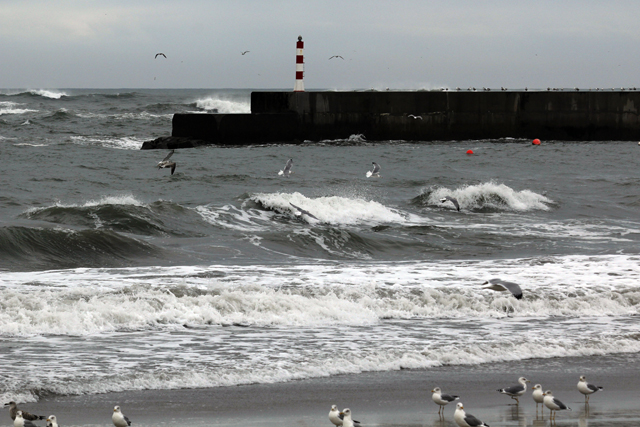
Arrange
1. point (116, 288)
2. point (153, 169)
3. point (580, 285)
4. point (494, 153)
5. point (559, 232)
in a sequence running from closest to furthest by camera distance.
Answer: point (116, 288) → point (580, 285) → point (559, 232) → point (153, 169) → point (494, 153)

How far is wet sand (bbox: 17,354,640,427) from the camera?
5234 millimetres

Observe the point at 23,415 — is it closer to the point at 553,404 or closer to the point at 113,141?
the point at 553,404

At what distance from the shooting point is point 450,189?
18422 mm

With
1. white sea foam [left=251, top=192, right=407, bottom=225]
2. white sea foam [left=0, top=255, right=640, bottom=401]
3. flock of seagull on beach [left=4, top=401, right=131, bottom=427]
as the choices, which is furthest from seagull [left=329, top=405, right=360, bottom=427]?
white sea foam [left=251, top=192, right=407, bottom=225]

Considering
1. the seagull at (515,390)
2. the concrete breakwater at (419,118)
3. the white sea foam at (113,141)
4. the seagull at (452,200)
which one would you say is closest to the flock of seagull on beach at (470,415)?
the seagull at (515,390)

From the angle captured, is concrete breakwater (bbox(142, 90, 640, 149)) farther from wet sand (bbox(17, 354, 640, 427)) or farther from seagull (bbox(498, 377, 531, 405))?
seagull (bbox(498, 377, 531, 405))

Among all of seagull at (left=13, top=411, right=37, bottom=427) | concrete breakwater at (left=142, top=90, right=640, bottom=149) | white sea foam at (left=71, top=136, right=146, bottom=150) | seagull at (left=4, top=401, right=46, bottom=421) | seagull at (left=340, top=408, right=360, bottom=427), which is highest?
concrete breakwater at (left=142, top=90, right=640, bottom=149)

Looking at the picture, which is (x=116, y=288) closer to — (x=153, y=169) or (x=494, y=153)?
(x=153, y=169)

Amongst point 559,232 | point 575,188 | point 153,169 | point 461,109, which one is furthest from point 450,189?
point 461,109

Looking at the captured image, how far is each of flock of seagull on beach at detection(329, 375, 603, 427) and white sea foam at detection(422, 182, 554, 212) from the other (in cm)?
1124

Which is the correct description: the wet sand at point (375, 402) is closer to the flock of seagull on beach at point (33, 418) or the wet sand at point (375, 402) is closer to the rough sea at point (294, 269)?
the flock of seagull on beach at point (33, 418)

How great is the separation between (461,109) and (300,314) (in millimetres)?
21403

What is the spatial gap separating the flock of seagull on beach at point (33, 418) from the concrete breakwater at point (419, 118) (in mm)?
21297

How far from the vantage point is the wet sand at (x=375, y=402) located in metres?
5.23
